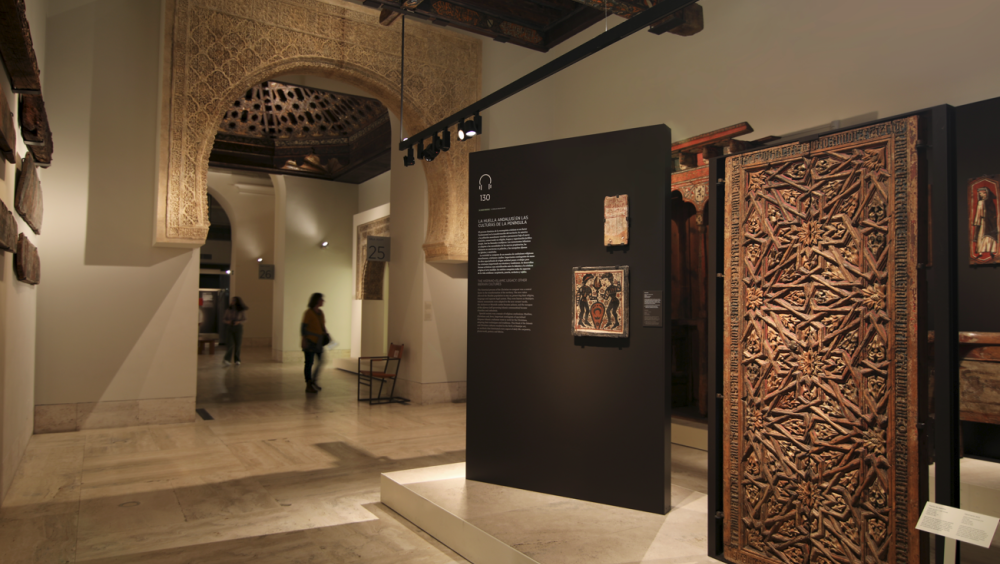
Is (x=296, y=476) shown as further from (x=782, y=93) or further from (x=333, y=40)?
(x=782, y=93)

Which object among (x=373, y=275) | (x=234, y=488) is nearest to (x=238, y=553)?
(x=234, y=488)

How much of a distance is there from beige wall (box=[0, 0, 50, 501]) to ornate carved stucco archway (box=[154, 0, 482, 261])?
1.18 meters

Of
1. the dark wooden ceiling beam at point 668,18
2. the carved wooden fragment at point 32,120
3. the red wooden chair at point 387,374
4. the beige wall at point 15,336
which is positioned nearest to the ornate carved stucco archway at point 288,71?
the beige wall at point 15,336

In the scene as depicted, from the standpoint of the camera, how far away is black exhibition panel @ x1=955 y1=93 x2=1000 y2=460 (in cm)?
386

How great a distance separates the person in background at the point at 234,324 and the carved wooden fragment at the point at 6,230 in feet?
25.9

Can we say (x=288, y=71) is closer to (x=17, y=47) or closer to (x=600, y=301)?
(x=17, y=47)

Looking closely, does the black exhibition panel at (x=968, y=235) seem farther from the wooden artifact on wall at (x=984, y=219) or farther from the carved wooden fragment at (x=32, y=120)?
the carved wooden fragment at (x=32, y=120)

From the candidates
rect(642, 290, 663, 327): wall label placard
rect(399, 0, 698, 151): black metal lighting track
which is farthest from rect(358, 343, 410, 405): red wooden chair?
rect(642, 290, 663, 327): wall label placard

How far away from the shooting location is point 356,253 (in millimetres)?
13734

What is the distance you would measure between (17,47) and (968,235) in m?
5.85

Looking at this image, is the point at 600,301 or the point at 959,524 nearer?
the point at 959,524

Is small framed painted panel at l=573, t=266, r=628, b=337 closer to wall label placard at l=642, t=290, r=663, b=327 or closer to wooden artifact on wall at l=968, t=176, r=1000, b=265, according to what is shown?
wall label placard at l=642, t=290, r=663, b=327

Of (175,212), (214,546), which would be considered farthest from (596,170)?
(175,212)

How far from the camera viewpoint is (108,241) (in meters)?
6.45
